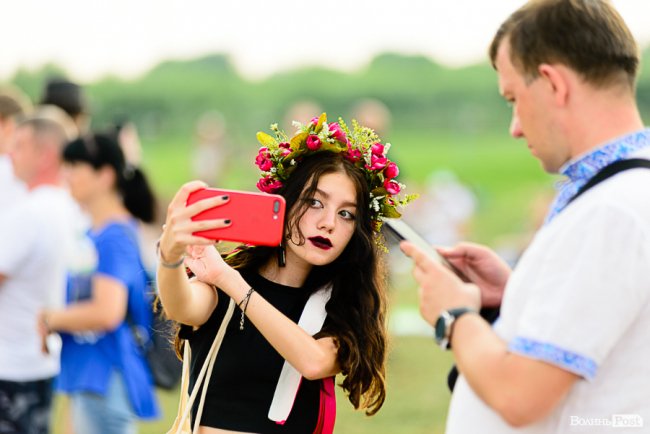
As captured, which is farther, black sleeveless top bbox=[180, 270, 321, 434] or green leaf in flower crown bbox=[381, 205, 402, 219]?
green leaf in flower crown bbox=[381, 205, 402, 219]

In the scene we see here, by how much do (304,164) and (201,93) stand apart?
123ft

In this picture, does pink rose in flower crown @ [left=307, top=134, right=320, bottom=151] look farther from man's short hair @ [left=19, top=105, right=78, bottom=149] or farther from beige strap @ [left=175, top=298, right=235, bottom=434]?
man's short hair @ [left=19, top=105, right=78, bottom=149]

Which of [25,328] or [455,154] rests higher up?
[25,328]

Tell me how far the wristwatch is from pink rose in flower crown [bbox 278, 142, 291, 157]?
1242 mm

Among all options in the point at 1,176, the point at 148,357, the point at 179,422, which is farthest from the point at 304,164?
the point at 1,176

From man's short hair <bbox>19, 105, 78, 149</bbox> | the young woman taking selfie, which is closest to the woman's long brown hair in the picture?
the young woman taking selfie

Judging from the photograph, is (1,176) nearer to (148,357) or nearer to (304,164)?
(148,357)

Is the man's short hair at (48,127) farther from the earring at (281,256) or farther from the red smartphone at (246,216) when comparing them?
the red smartphone at (246,216)

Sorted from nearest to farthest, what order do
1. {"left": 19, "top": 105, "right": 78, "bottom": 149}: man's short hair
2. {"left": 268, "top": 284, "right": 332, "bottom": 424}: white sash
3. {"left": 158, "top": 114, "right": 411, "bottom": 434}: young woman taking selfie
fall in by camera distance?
{"left": 158, "top": 114, "right": 411, "bottom": 434}: young woman taking selfie
{"left": 268, "top": 284, "right": 332, "bottom": 424}: white sash
{"left": 19, "top": 105, "right": 78, "bottom": 149}: man's short hair

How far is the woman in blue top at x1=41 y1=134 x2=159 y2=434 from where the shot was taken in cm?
514

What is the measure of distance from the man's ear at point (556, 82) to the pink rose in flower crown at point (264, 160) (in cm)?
135

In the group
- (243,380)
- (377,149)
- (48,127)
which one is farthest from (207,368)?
(48,127)

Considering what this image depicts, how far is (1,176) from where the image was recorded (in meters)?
6.55

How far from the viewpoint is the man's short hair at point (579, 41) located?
2.15 meters
